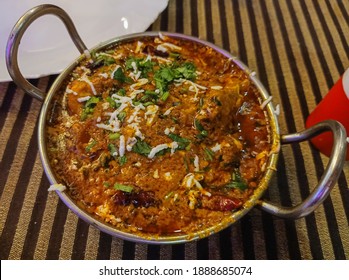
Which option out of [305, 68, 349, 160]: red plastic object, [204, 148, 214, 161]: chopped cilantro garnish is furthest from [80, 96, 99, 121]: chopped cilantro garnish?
[305, 68, 349, 160]: red plastic object

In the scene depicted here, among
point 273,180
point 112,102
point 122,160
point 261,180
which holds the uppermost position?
point 112,102

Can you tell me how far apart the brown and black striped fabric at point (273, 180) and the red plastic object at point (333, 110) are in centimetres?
5

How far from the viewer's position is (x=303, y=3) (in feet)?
5.77

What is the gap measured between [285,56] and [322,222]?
0.76m

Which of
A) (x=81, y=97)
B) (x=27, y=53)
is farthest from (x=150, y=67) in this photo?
(x=27, y=53)

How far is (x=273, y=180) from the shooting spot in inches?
47.0

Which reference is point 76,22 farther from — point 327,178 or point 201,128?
point 327,178

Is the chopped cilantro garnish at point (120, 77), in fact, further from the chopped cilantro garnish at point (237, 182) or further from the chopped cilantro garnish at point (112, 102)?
the chopped cilantro garnish at point (237, 182)

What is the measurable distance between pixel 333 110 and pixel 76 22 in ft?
3.64

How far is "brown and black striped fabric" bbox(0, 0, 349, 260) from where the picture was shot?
1057mm

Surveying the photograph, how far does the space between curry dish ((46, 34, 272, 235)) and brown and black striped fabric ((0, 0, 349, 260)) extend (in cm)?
22

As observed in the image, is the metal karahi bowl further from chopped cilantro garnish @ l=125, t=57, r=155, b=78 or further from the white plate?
the white plate

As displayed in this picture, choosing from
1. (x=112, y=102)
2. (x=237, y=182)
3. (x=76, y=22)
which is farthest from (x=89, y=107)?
(x=76, y=22)

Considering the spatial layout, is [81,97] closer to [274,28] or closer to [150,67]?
[150,67]
